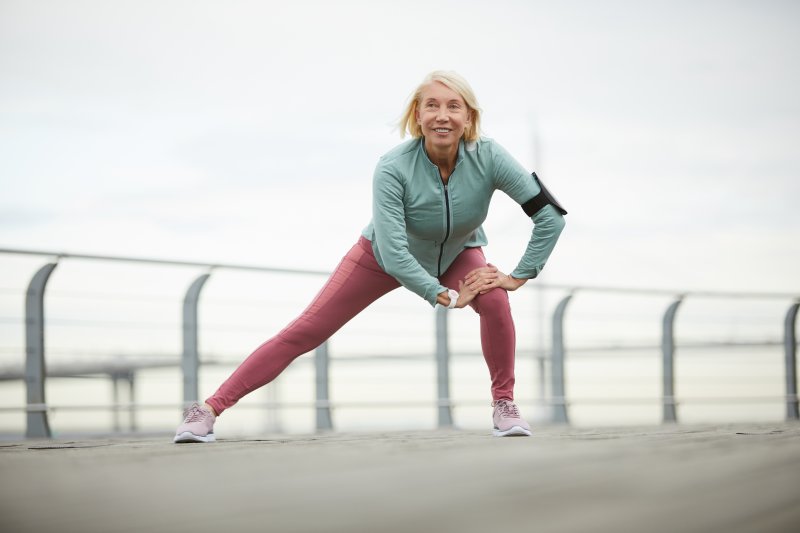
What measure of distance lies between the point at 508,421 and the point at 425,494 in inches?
78.8

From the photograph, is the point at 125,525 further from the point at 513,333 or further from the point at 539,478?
the point at 513,333

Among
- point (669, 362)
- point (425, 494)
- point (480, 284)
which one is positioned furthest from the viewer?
point (669, 362)

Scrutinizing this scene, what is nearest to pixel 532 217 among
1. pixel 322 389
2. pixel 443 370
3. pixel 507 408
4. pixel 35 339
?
pixel 507 408

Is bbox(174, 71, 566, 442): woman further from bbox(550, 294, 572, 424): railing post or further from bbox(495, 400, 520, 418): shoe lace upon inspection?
bbox(550, 294, 572, 424): railing post

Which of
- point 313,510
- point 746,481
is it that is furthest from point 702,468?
point 313,510

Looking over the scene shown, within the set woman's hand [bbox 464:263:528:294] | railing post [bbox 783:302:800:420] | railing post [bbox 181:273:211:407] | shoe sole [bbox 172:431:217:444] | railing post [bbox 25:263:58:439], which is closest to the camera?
shoe sole [bbox 172:431:217:444]

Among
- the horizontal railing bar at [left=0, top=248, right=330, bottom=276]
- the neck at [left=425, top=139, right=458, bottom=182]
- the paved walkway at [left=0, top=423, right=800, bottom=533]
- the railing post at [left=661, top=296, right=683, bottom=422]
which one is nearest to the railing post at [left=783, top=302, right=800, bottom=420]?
the railing post at [left=661, top=296, right=683, bottom=422]

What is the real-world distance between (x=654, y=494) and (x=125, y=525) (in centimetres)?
49

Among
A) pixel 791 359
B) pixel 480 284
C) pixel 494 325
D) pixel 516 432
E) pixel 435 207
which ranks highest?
pixel 435 207

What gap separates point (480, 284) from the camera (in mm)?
2916

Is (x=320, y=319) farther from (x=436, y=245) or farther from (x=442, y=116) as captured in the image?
(x=442, y=116)

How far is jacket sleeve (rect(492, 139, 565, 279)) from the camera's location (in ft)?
9.53

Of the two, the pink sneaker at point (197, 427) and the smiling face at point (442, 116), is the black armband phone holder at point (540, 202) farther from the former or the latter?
the pink sneaker at point (197, 427)

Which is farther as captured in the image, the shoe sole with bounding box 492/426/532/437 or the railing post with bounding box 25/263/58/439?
the railing post with bounding box 25/263/58/439
